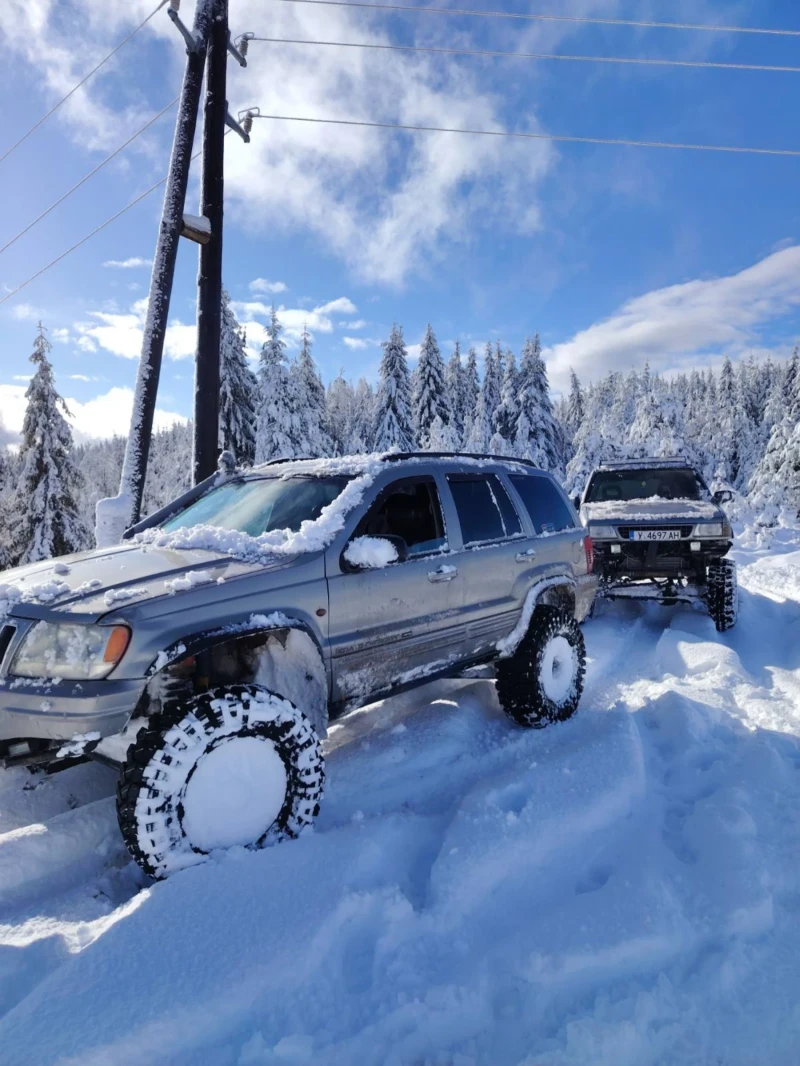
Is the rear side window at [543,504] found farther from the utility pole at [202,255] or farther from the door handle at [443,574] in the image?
the utility pole at [202,255]

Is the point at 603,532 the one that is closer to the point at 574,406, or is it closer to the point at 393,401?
the point at 393,401

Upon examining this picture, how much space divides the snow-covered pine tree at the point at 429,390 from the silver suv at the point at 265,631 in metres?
36.8

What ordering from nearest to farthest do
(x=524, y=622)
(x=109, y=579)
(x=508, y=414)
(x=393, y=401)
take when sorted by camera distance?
(x=109, y=579) < (x=524, y=622) < (x=393, y=401) < (x=508, y=414)

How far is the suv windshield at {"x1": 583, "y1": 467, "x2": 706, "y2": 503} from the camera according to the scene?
9.06 m

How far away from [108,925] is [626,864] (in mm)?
2145

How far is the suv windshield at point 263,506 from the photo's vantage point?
362 centimetres

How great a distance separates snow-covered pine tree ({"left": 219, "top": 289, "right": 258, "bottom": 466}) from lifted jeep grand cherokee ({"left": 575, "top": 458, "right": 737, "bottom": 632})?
21.3m

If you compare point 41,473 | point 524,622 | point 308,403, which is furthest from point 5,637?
point 308,403

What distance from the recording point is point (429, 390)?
136ft

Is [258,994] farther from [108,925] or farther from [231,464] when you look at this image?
[231,464]

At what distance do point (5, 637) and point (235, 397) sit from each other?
85.4 feet

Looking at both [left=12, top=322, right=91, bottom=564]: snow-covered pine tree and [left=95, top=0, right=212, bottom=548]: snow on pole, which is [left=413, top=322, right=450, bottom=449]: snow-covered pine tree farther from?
[left=95, top=0, right=212, bottom=548]: snow on pole

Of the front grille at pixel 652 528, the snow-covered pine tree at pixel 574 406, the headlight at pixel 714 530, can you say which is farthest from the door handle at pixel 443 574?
the snow-covered pine tree at pixel 574 406

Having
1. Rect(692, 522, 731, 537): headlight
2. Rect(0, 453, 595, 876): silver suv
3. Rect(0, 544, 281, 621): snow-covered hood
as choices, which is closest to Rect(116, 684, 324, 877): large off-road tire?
Rect(0, 453, 595, 876): silver suv
